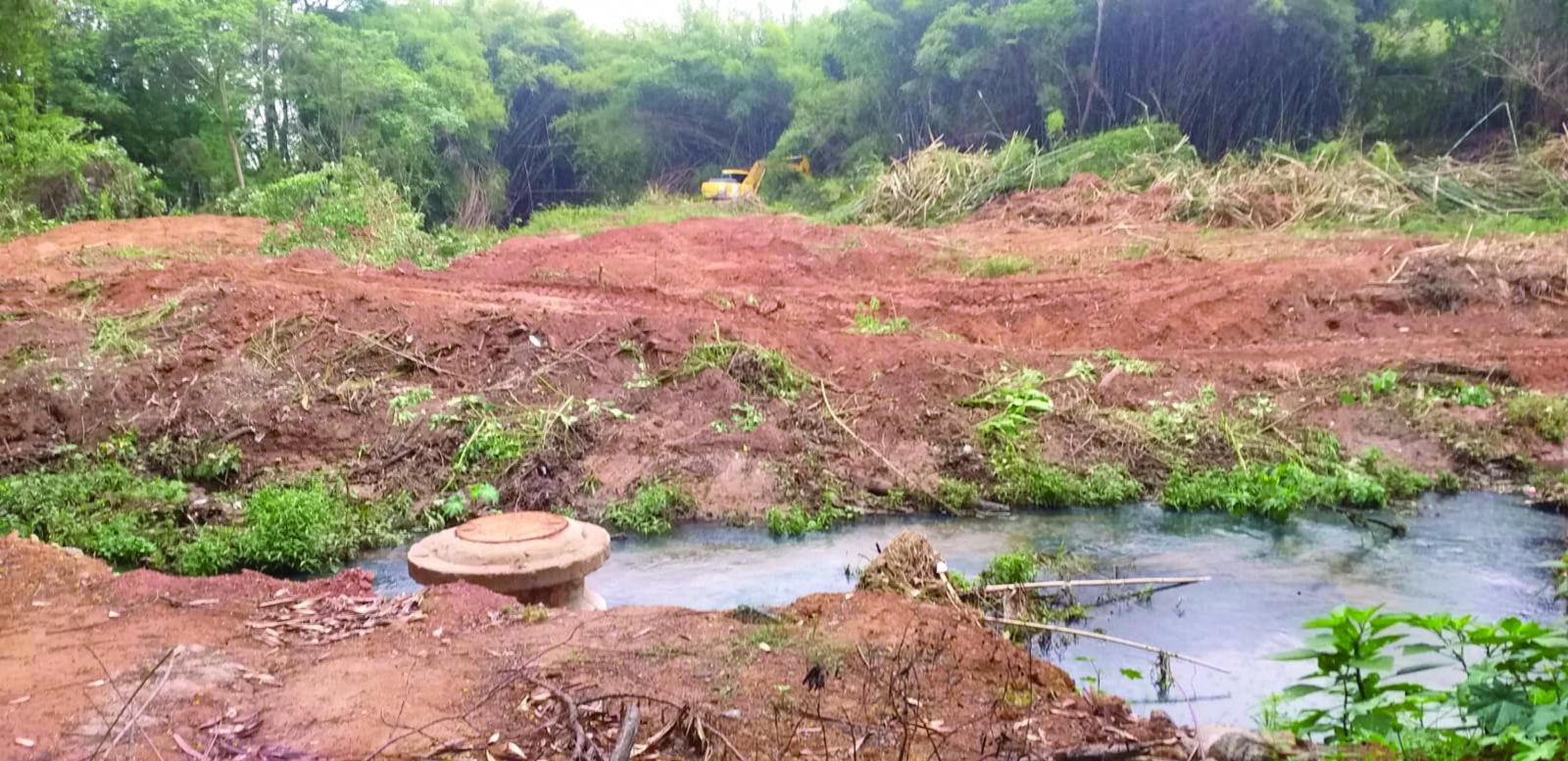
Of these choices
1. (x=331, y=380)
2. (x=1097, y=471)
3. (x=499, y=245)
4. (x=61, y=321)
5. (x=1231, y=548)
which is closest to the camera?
(x=1231, y=548)

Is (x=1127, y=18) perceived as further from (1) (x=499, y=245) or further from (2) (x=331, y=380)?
(2) (x=331, y=380)

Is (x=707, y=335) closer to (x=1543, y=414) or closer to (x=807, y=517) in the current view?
(x=807, y=517)

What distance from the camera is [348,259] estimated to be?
1512 centimetres

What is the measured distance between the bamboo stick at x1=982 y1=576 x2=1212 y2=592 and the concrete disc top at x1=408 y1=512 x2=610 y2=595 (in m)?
2.26

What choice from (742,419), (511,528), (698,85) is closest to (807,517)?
(742,419)

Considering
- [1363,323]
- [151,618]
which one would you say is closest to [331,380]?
[151,618]

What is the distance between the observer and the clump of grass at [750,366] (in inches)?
394

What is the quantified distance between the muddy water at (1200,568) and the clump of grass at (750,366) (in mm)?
1859

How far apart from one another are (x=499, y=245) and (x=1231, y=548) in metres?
13.0

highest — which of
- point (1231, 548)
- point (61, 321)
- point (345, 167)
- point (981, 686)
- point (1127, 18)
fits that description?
point (1127, 18)

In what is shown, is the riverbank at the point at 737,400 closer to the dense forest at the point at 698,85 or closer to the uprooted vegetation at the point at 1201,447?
the uprooted vegetation at the point at 1201,447

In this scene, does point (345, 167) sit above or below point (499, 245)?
above

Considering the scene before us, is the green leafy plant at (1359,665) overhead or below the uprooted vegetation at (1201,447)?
overhead

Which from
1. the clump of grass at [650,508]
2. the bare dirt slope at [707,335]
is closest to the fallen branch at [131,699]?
the clump of grass at [650,508]
